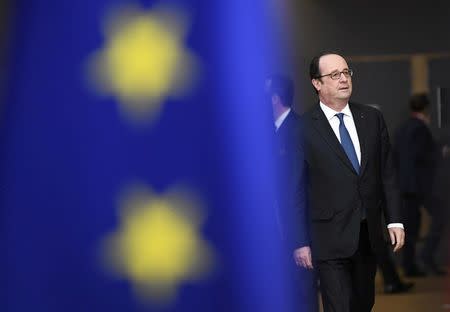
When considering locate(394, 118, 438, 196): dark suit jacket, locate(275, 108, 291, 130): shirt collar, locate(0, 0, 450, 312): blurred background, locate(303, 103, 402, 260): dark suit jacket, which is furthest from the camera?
locate(394, 118, 438, 196): dark suit jacket

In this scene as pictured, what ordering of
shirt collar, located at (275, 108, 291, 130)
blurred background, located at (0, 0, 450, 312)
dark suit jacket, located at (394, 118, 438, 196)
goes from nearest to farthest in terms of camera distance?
shirt collar, located at (275, 108, 291, 130), blurred background, located at (0, 0, 450, 312), dark suit jacket, located at (394, 118, 438, 196)

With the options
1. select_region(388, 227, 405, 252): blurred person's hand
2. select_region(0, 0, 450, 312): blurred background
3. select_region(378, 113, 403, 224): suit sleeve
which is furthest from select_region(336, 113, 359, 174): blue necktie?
select_region(0, 0, 450, 312): blurred background

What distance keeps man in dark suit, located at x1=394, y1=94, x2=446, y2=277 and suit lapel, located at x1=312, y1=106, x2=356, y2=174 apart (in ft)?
13.8

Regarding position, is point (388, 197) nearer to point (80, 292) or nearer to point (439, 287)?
point (80, 292)

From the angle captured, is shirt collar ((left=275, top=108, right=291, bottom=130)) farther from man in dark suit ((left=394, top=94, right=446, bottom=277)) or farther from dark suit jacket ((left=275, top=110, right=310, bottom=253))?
man in dark suit ((left=394, top=94, right=446, bottom=277))

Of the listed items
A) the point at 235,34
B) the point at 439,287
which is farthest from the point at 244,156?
the point at 439,287

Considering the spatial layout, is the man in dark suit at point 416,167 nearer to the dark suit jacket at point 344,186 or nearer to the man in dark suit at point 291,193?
the man in dark suit at point 291,193

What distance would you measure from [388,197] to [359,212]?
0.16m

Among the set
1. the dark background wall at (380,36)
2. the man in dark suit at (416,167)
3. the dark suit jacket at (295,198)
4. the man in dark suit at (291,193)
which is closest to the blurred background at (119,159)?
the man in dark suit at (291,193)

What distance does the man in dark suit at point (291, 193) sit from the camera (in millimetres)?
4988

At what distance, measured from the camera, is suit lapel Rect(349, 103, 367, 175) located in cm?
498

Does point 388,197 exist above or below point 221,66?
below

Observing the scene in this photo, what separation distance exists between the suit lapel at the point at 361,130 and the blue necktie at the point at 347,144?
0.03 meters

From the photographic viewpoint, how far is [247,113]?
588 cm
